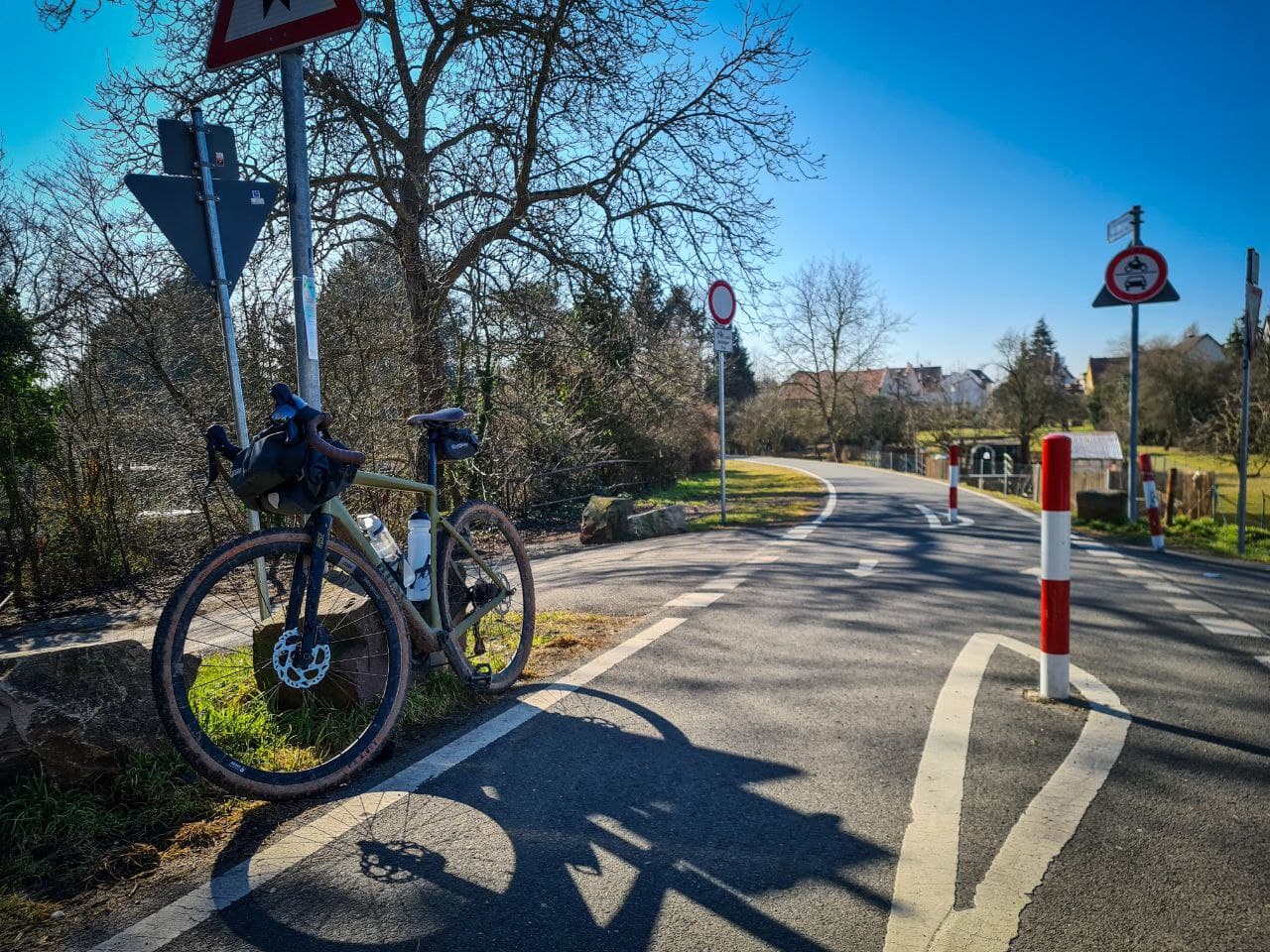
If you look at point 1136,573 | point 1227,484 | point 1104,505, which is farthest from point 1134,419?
point 1227,484

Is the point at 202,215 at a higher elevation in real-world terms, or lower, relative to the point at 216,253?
higher

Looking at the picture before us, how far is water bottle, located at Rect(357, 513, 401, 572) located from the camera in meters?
3.24

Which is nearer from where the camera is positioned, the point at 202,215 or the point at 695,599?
the point at 202,215

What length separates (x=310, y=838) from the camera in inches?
93.0

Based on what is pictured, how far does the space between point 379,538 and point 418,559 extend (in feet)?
0.62

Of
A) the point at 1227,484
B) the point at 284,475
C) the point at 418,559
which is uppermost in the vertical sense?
the point at 284,475

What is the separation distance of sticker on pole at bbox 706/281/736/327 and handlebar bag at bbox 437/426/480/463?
8.50m

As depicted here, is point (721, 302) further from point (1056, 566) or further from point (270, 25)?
point (270, 25)

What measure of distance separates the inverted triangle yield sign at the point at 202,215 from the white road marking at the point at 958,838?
408cm

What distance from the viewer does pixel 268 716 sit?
→ 310cm

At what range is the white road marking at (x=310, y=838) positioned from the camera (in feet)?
6.29

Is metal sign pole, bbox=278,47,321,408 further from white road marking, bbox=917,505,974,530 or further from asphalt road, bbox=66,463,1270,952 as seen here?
white road marking, bbox=917,505,974,530

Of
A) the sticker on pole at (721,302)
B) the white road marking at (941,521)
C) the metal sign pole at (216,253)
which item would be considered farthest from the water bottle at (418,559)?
the white road marking at (941,521)

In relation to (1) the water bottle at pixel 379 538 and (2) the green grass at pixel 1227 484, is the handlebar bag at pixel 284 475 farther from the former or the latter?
(2) the green grass at pixel 1227 484
